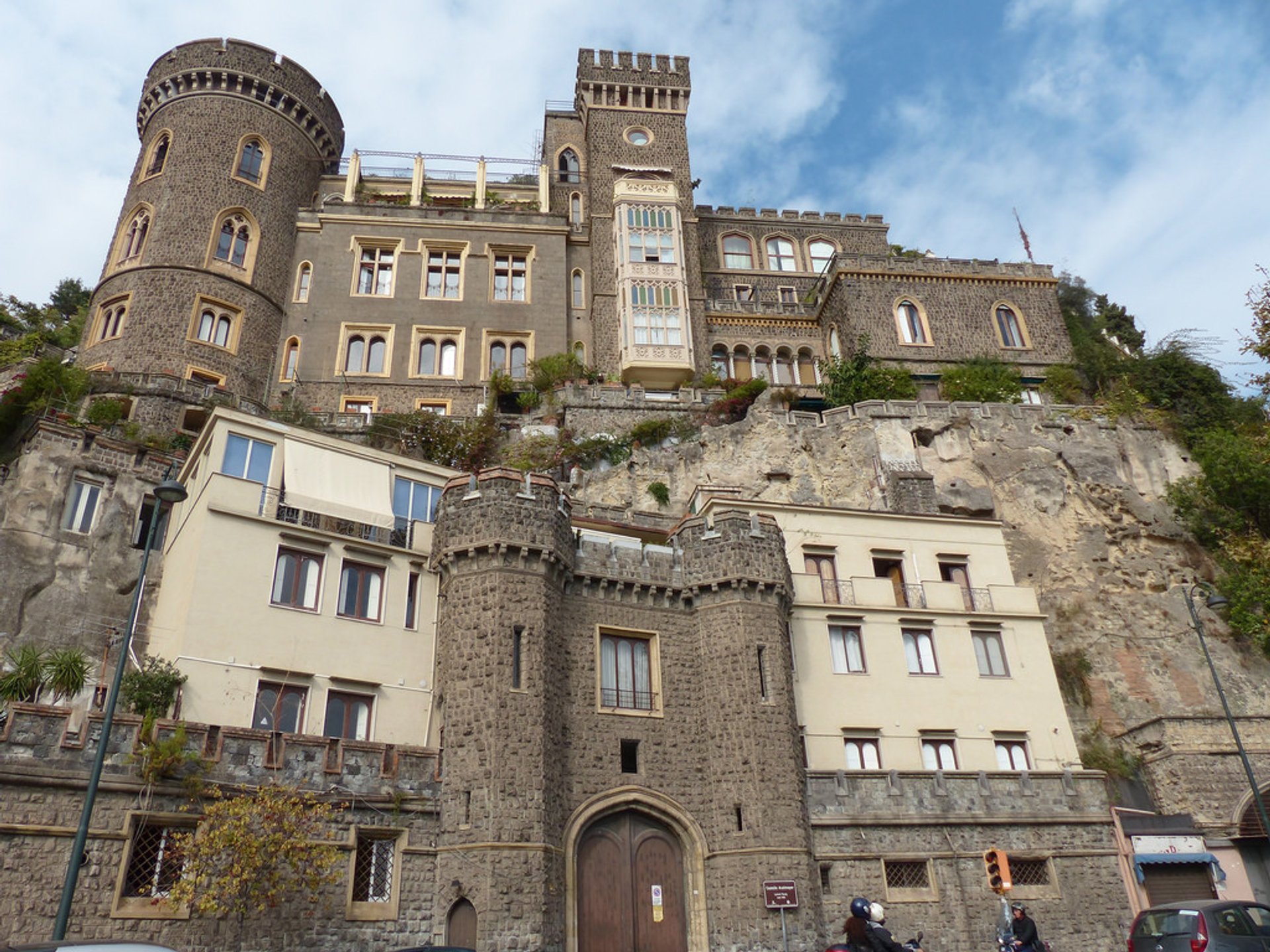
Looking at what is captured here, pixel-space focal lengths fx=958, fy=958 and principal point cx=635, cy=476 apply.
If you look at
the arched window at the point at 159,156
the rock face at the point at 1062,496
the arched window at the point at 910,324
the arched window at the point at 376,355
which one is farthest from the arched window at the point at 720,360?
the arched window at the point at 159,156

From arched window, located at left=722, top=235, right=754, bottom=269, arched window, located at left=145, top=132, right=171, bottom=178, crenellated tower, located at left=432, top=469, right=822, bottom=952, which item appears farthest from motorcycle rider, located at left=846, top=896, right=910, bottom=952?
arched window, located at left=722, top=235, right=754, bottom=269

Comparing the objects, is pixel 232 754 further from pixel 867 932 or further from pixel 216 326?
pixel 216 326

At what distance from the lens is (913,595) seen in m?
29.4

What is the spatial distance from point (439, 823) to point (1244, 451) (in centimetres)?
3259

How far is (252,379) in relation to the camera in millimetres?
43875

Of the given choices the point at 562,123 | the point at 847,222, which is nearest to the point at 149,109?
the point at 562,123

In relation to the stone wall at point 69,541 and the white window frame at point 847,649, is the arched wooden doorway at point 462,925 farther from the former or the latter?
the white window frame at point 847,649

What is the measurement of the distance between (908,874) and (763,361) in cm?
3151

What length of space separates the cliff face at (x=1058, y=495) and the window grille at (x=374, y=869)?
507 inches

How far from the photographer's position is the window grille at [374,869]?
757 inches

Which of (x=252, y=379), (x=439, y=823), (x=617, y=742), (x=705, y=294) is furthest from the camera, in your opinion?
(x=705, y=294)

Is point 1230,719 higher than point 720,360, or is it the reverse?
point 720,360

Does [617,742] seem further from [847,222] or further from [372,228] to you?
[847,222]

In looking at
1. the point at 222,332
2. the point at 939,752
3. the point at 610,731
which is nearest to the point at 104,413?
the point at 222,332
